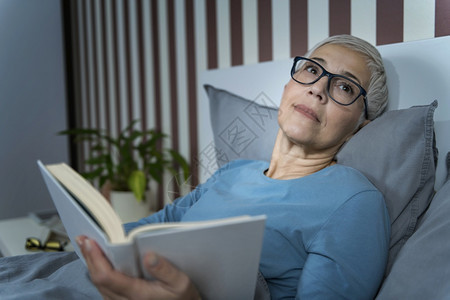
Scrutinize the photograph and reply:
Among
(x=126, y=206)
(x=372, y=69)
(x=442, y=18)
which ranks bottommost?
(x=126, y=206)

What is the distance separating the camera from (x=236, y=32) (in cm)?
166

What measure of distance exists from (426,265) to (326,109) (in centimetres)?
42

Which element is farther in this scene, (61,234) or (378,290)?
(61,234)

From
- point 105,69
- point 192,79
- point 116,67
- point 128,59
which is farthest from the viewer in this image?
point 105,69

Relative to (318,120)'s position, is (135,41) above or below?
above

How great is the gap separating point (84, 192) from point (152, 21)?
1762 millimetres

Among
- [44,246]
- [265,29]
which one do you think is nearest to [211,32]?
[265,29]

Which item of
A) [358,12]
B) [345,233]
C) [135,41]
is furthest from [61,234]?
[358,12]

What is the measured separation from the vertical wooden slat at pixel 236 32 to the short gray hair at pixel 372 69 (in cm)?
70

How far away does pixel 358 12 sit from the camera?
47.6 inches

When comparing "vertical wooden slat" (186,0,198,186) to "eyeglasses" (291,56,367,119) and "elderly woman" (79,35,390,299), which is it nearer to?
"elderly woman" (79,35,390,299)

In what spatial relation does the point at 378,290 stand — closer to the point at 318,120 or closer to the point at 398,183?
the point at 398,183

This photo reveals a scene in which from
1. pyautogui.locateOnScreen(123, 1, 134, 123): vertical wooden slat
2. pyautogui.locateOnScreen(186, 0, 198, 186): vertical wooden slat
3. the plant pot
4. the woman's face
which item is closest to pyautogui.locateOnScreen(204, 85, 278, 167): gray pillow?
the woman's face

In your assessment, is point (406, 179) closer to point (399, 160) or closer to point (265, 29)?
point (399, 160)
